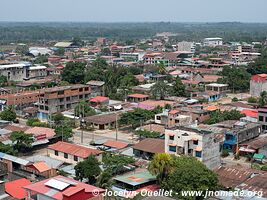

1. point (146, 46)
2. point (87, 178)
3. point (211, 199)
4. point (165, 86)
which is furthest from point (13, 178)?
point (146, 46)

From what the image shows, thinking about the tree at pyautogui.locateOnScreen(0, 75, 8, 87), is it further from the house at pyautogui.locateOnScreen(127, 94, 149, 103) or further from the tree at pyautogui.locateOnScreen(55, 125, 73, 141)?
the tree at pyautogui.locateOnScreen(55, 125, 73, 141)

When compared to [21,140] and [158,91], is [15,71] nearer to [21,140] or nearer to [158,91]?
[158,91]

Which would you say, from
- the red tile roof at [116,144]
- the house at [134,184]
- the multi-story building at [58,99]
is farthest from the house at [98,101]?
the house at [134,184]

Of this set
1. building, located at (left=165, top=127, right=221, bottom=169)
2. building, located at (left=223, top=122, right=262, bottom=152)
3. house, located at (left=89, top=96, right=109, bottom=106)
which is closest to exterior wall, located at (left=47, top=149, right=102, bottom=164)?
building, located at (left=165, top=127, right=221, bottom=169)

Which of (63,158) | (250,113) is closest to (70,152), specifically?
(63,158)

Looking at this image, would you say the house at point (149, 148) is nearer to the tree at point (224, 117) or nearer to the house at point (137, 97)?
the tree at point (224, 117)

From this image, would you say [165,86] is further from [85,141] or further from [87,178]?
[87,178]
